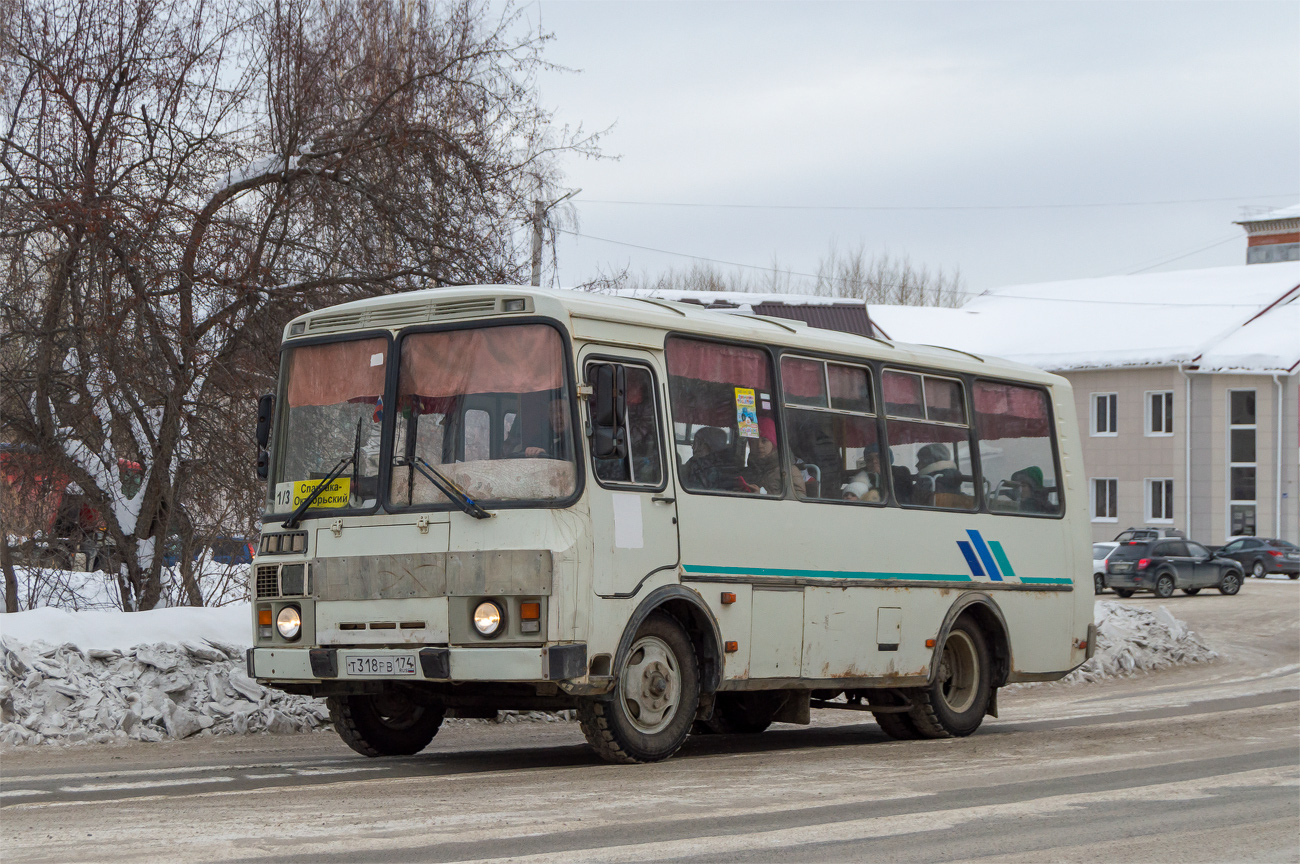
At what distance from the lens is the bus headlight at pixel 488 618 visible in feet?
29.3

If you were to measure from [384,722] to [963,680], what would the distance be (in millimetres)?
4959

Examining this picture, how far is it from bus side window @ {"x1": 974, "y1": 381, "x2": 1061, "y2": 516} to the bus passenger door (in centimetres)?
421

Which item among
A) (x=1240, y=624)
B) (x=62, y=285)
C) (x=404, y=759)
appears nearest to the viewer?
(x=404, y=759)

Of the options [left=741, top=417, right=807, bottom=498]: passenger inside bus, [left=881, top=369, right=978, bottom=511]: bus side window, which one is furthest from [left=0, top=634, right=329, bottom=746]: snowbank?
[left=881, top=369, right=978, bottom=511]: bus side window

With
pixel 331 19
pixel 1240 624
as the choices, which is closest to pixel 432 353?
pixel 331 19

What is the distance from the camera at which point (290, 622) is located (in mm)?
9672

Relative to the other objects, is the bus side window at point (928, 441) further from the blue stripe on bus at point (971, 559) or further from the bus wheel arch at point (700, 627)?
the bus wheel arch at point (700, 627)

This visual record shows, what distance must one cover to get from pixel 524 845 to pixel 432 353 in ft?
12.4

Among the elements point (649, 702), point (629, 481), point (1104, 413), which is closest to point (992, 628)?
point (649, 702)

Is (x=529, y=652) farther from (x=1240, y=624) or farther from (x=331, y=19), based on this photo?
(x=1240, y=624)

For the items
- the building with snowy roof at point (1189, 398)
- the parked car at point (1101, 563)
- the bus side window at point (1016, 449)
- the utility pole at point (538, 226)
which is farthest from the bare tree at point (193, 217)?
the building with snowy roof at point (1189, 398)

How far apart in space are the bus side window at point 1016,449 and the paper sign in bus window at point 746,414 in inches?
122

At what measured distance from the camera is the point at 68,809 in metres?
7.68

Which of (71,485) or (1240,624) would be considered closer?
(71,485)
